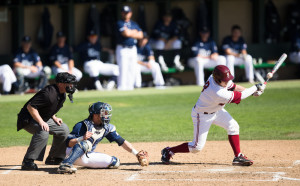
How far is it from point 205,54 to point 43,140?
10.0 m

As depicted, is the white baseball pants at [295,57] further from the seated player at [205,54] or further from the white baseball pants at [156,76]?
the white baseball pants at [156,76]

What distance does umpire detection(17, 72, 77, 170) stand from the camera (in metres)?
7.35

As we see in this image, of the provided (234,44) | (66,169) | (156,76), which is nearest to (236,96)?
(66,169)

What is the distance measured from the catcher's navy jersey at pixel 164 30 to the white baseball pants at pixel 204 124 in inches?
404

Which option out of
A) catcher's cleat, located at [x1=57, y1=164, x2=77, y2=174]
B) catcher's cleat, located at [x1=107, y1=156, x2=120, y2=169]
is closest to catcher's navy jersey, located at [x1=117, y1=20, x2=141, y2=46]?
catcher's cleat, located at [x1=107, y1=156, x2=120, y2=169]

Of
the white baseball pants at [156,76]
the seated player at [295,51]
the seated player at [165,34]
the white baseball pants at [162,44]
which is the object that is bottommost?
the white baseball pants at [156,76]

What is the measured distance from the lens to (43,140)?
7508 millimetres

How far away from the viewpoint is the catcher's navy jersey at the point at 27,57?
15.8m

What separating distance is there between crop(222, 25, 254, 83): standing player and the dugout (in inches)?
49.3

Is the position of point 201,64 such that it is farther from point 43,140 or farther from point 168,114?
point 43,140

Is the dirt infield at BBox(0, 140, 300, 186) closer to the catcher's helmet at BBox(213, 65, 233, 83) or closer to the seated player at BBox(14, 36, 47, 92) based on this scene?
the catcher's helmet at BBox(213, 65, 233, 83)

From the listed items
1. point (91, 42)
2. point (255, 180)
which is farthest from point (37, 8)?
point (255, 180)

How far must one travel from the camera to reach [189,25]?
18.3m

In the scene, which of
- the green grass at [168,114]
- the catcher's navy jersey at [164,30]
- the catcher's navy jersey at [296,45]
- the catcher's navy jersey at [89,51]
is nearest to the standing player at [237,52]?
the green grass at [168,114]
